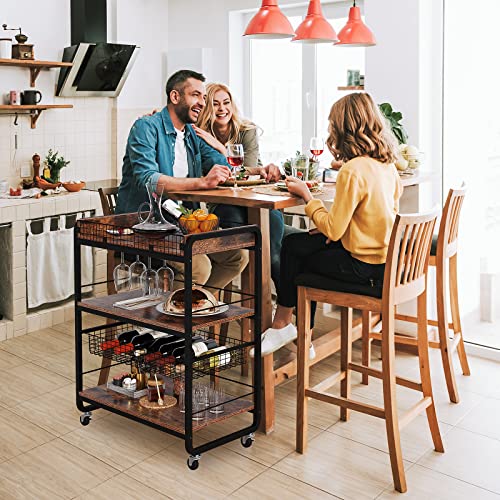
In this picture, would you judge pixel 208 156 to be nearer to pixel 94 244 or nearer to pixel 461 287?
pixel 94 244

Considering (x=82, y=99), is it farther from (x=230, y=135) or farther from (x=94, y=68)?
(x=230, y=135)

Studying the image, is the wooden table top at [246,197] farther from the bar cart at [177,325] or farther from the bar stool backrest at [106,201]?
the bar stool backrest at [106,201]

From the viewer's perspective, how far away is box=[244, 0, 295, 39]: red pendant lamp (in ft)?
10.9

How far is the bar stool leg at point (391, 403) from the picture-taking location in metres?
2.77

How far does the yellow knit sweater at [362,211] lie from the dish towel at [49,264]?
7.77 feet

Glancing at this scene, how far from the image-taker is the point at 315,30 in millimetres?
3465

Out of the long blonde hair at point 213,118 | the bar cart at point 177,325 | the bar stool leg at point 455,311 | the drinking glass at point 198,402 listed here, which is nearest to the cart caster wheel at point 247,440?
the bar cart at point 177,325

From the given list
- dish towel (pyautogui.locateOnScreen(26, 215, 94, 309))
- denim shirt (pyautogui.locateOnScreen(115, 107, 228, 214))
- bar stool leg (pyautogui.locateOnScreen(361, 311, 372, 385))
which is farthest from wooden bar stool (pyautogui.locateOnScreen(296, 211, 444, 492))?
dish towel (pyautogui.locateOnScreen(26, 215, 94, 309))

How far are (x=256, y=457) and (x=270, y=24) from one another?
1.91 meters

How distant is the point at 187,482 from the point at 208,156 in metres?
1.69

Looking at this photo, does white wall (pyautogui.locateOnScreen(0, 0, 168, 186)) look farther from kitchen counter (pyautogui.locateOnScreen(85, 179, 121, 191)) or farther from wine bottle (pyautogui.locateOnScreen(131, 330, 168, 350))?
wine bottle (pyautogui.locateOnScreen(131, 330, 168, 350))

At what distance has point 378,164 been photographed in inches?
116

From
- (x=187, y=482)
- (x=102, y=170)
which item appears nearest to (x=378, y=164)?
(x=187, y=482)

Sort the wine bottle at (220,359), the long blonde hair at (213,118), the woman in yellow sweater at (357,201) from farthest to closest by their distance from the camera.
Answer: the long blonde hair at (213,118)
the wine bottle at (220,359)
the woman in yellow sweater at (357,201)
